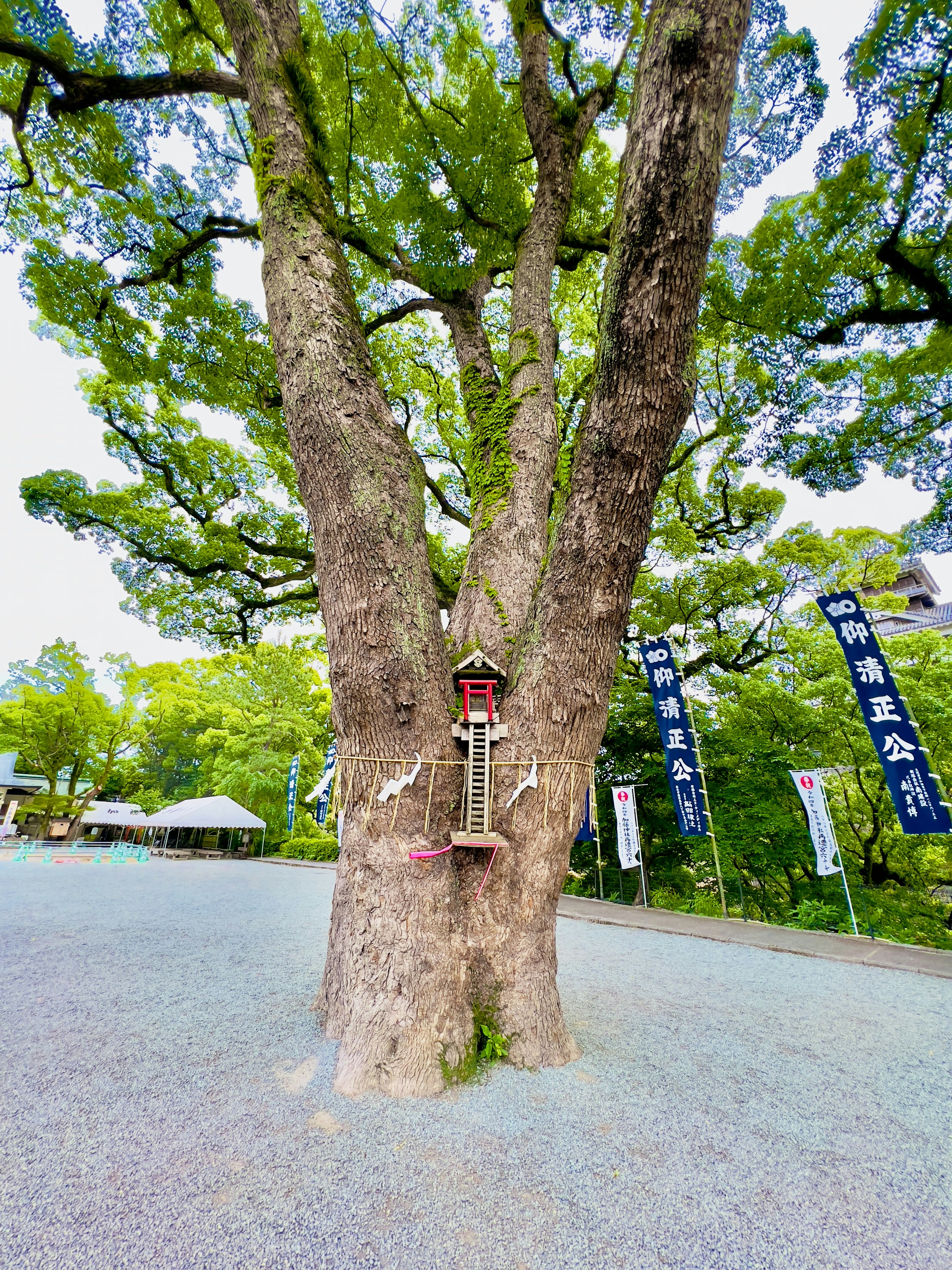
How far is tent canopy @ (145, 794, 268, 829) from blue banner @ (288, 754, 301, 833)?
0.98m

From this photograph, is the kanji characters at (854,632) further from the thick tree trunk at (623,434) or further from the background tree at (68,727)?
the background tree at (68,727)

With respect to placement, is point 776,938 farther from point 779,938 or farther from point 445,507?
point 445,507

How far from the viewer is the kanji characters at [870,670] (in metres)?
5.20

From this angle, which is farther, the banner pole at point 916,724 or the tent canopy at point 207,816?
the tent canopy at point 207,816

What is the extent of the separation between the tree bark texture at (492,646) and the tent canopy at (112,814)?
1849 cm

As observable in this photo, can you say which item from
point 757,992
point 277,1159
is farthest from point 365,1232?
point 757,992

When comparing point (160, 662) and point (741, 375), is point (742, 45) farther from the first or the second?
point (160, 662)

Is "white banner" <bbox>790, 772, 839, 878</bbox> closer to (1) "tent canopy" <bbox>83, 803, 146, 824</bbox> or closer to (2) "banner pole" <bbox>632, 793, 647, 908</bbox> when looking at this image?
(2) "banner pole" <bbox>632, 793, 647, 908</bbox>

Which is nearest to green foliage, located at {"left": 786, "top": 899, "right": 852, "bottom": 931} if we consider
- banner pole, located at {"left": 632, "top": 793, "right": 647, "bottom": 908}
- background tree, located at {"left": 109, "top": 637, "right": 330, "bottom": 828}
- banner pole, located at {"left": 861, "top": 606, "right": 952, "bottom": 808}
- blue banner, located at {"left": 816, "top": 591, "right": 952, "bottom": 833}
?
banner pole, located at {"left": 861, "top": 606, "right": 952, "bottom": 808}

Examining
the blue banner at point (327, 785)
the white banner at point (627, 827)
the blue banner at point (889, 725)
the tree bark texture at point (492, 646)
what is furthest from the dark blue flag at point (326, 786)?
the blue banner at point (889, 725)

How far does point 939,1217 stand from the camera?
152 centimetres

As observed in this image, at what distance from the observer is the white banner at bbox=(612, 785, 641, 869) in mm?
7953

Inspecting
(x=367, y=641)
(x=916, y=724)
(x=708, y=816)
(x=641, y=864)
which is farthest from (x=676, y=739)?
(x=367, y=641)

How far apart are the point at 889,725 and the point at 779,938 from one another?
2.82 m
